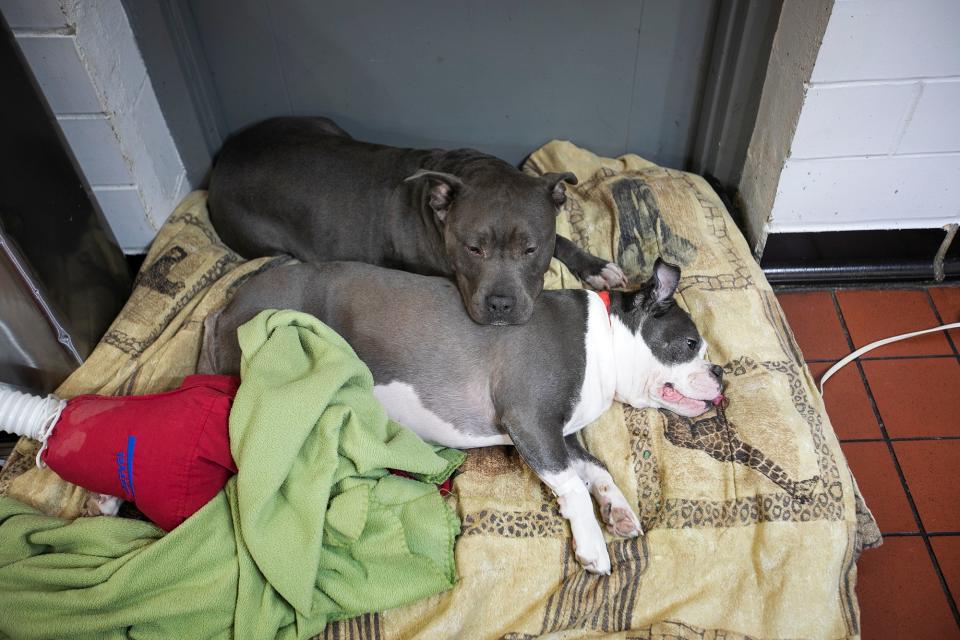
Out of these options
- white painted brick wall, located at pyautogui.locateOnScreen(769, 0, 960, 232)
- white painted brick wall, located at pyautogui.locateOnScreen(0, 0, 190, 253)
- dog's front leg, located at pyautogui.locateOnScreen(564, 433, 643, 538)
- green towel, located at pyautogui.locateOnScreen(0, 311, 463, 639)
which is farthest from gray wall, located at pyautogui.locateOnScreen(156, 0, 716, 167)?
dog's front leg, located at pyautogui.locateOnScreen(564, 433, 643, 538)

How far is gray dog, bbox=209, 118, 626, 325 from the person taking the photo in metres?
2.74

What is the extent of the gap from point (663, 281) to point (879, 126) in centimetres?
130

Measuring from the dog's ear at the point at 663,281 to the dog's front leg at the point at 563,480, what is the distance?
1.90 ft

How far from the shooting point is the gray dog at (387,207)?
2.74 metres

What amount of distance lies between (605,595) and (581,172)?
2132mm

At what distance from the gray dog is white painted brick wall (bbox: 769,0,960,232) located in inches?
37.0

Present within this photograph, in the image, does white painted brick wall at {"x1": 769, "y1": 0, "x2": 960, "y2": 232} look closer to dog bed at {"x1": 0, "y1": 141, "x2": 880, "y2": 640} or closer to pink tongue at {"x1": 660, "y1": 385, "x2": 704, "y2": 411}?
dog bed at {"x1": 0, "y1": 141, "x2": 880, "y2": 640}

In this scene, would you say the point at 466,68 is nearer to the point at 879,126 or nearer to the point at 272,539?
the point at 879,126

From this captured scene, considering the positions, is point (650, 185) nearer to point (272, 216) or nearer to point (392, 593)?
point (272, 216)

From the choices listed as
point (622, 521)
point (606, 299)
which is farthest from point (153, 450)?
point (606, 299)

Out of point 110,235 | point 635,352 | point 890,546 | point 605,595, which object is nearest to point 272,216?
point 110,235

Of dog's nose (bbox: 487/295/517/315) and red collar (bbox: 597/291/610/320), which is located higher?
dog's nose (bbox: 487/295/517/315)

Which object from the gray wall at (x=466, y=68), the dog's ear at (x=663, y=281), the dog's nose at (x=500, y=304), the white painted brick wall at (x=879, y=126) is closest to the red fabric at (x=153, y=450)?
the dog's nose at (x=500, y=304)

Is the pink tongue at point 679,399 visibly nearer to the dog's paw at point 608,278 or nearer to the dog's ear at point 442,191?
the dog's paw at point 608,278
